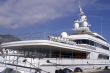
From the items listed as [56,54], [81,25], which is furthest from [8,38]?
[81,25]

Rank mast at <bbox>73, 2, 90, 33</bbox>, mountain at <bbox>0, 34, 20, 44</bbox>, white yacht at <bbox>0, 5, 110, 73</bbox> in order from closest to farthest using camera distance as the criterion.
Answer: white yacht at <bbox>0, 5, 110, 73</bbox> → mountain at <bbox>0, 34, 20, 44</bbox> → mast at <bbox>73, 2, 90, 33</bbox>

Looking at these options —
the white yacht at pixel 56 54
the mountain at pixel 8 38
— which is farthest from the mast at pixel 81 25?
the mountain at pixel 8 38

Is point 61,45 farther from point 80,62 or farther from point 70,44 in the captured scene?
point 80,62

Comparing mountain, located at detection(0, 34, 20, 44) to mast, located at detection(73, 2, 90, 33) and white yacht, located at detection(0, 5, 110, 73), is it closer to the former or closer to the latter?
white yacht, located at detection(0, 5, 110, 73)

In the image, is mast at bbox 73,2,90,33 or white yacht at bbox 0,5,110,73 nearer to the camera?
white yacht at bbox 0,5,110,73

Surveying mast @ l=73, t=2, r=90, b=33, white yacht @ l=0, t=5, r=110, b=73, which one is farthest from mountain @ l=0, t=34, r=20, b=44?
mast @ l=73, t=2, r=90, b=33

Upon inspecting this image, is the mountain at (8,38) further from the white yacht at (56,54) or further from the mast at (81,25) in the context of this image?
the mast at (81,25)

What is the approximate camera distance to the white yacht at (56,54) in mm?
21672

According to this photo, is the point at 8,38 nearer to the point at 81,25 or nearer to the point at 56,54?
the point at 56,54

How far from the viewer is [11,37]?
26.3m

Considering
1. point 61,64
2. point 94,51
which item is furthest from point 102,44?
point 61,64

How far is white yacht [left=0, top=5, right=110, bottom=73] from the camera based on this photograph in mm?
21672

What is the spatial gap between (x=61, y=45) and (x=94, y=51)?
8.78 m

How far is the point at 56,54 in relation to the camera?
27.6 meters
